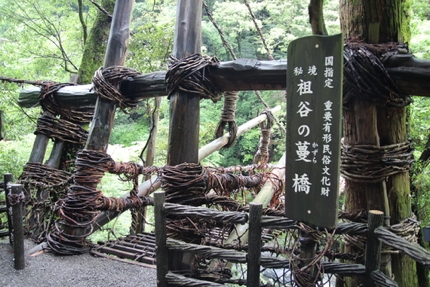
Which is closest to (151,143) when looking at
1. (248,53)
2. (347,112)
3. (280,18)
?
(347,112)

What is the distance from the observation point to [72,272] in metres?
2.88

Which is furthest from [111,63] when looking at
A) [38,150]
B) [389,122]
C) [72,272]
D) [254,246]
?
[389,122]

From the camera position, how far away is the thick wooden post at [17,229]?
293 centimetres

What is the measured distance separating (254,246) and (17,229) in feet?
7.36

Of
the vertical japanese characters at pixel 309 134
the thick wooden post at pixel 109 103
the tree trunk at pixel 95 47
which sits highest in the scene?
the tree trunk at pixel 95 47

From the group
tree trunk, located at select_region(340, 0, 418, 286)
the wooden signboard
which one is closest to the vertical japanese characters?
the wooden signboard

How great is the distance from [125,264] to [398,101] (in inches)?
101

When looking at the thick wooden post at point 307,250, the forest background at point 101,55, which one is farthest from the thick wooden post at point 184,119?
the forest background at point 101,55

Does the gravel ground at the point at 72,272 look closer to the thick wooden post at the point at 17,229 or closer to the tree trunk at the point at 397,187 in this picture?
the thick wooden post at the point at 17,229

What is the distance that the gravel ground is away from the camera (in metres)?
2.68

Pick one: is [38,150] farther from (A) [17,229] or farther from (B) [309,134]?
(B) [309,134]

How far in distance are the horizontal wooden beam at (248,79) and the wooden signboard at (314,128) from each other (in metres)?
0.55

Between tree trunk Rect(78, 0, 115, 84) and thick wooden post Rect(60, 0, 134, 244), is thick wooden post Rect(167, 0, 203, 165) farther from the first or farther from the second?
tree trunk Rect(78, 0, 115, 84)

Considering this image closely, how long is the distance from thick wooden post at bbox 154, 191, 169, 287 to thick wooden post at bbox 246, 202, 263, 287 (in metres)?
0.58
